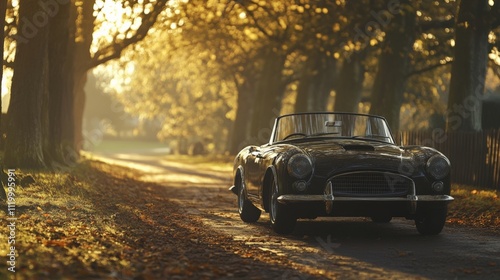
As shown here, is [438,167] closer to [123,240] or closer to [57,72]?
[123,240]

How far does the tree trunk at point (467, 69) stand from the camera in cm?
2192

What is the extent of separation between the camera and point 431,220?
11.3 meters

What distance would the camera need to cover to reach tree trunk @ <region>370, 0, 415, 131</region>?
26344 mm

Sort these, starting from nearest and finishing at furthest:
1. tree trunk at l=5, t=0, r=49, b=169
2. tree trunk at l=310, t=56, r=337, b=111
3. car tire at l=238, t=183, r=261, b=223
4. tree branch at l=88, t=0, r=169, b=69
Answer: car tire at l=238, t=183, r=261, b=223
tree trunk at l=5, t=0, r=49, b=169
tree branch at l=88, t=0, r=169, b=69
tree trunk at l=310, t=56, r=337, b=111

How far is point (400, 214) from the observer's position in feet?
35.9

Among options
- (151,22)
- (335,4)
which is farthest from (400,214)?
(151,22)

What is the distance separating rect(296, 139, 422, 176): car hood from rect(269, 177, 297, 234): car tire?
652mm

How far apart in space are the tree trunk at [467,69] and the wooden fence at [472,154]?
603 millimetres

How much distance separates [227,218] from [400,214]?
401cm

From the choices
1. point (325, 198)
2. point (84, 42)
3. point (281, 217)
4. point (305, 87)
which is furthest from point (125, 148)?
point (325, 198)

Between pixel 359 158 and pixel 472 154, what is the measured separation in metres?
10.5

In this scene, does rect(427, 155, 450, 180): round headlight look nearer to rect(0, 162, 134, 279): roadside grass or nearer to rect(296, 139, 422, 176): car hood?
rect(296, 139, 422, 176): car hood

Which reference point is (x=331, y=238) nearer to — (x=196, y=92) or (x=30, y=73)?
(x=30, y=73)

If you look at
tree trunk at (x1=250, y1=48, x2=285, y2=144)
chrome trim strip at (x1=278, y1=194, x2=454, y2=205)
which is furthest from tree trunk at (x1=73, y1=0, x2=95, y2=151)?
chrome trim strip at (x1=278, y1=194, x2=454, y2=205)
